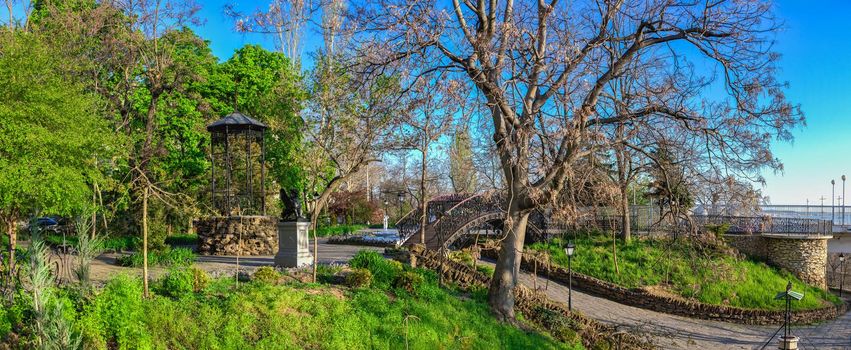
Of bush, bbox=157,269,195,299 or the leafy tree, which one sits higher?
the leafy tree

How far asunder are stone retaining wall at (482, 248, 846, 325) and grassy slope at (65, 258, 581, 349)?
27.4ft

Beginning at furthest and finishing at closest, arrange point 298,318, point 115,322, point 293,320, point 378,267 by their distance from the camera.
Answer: point 378,267
point 298,318
point 293,320
point 115,322

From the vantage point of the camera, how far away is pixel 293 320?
29.3 ft

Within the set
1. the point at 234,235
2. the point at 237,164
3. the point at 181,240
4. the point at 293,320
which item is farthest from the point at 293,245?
the point at 237,164

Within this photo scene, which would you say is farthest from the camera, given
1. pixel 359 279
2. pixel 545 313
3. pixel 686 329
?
pixel 686 329

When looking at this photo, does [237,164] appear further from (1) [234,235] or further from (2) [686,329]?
(2) [686,329]

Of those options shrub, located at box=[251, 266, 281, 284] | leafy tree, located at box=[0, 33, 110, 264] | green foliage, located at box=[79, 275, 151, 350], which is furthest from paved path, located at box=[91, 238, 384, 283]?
green foliage, located at box=[79, 275, 151, 350]

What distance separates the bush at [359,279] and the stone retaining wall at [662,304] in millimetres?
8782

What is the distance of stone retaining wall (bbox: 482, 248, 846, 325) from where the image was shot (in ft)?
64.6

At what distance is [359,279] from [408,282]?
1040mm

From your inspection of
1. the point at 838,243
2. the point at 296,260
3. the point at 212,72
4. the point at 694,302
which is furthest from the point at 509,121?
the point at 838,243

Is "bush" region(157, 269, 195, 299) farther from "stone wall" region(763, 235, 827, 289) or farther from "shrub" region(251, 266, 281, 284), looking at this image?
"stone wall" region(763, 235, 827, 289)

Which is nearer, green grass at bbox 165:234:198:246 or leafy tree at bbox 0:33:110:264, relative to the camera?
leafy tree at bbox 0:33:110:264

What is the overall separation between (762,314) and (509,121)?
15.3 m
